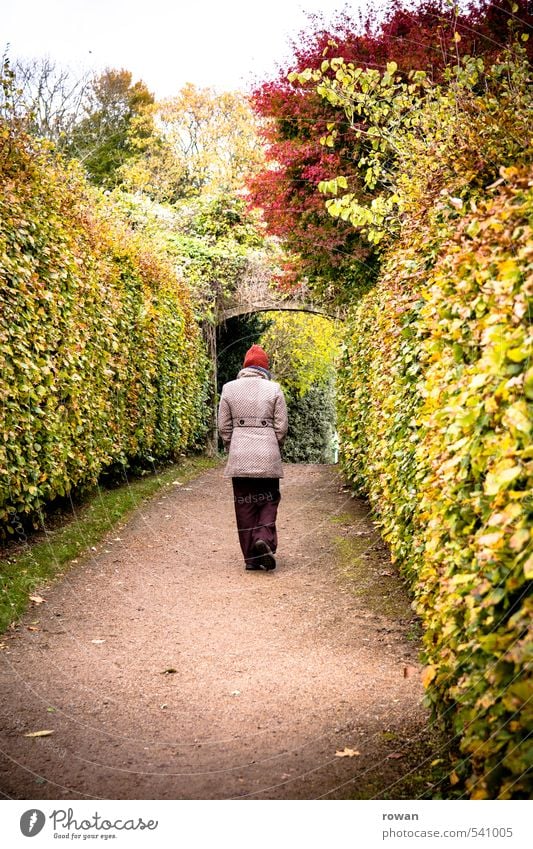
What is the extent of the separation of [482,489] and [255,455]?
4.33 meters

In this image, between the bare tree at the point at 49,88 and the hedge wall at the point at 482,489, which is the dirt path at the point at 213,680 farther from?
the bare tree at the point at 49,88

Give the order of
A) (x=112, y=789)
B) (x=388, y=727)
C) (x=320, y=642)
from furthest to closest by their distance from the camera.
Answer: (x=320, y=642) → (x=388, y=727) → (x=112, y=789)

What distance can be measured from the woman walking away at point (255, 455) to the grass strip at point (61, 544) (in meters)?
1.72

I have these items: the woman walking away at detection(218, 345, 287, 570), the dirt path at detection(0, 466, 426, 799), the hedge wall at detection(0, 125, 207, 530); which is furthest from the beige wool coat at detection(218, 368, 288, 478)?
the hedge wall at detection(0, 125, 207, 530)

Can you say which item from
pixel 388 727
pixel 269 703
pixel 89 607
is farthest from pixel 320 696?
pixel 89 607

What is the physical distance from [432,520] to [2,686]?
103 inches

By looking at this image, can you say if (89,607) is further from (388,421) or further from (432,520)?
(432,520)

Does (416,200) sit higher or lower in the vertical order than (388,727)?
higher

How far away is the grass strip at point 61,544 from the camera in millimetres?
5848

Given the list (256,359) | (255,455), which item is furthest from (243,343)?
(255,455)

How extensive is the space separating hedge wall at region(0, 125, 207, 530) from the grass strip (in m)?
0.35

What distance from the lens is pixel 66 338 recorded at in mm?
7879

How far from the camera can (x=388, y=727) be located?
3637mm

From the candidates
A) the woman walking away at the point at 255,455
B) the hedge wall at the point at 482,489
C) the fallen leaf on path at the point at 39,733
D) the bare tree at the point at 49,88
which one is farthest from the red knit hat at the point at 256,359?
the bare tree at the point at 49,88
